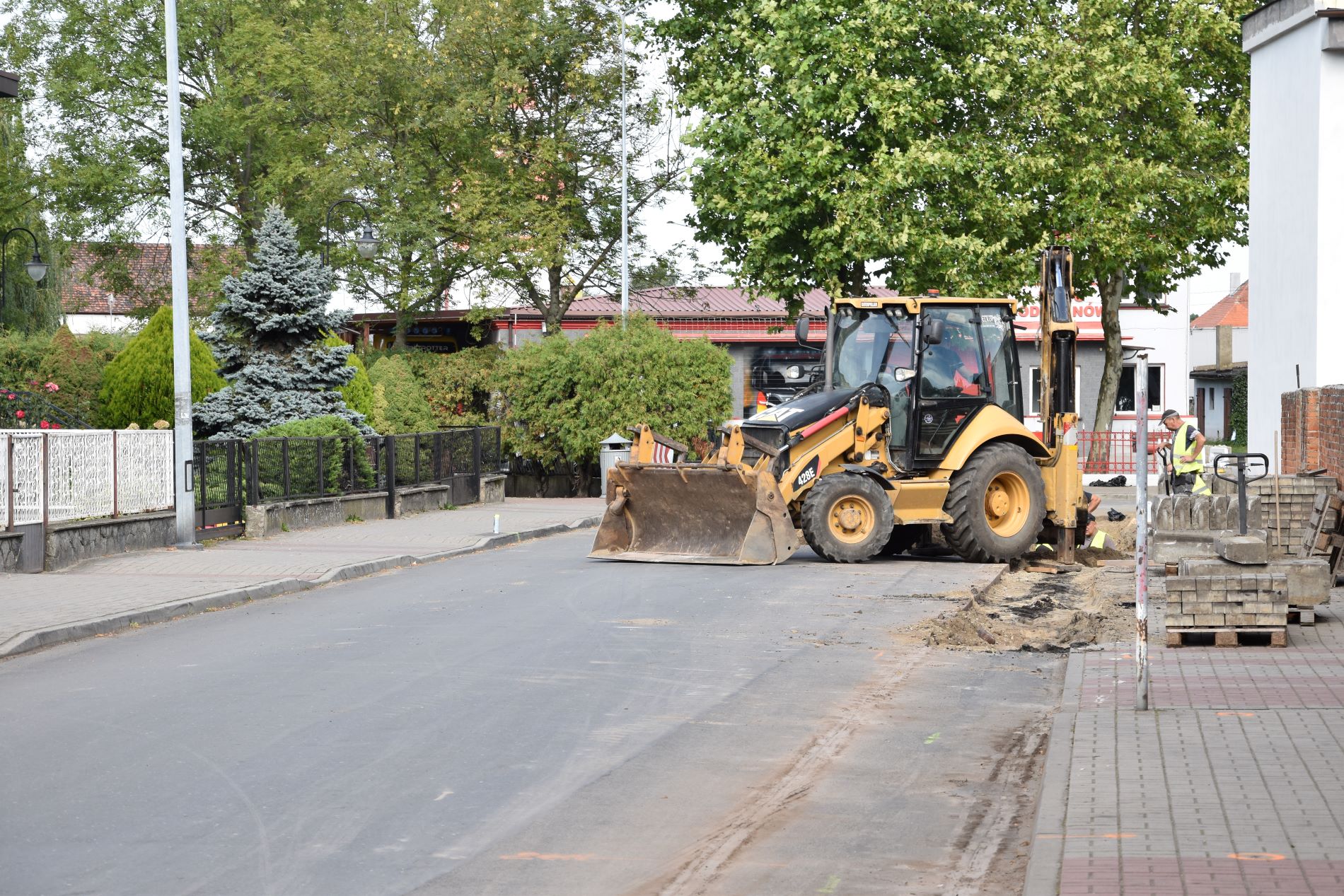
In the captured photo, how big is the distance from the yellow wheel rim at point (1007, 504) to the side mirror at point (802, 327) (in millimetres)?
2806

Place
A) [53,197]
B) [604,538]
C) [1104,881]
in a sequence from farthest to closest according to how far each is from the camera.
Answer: [53,197] < [604,538] < [1104,881]

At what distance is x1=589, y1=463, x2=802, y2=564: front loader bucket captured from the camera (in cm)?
1770

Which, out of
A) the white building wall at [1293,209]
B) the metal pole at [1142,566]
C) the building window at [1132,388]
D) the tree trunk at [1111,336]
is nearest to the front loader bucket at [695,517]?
the white building wall at [1293,209]

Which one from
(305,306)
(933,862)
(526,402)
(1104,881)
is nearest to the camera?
(1104,881)

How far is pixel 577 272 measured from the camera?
4378 cm

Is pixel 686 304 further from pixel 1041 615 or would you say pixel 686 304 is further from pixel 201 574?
pixel 1041 615

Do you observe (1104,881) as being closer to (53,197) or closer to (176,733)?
(176,733)

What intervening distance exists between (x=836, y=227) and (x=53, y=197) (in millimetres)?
26385

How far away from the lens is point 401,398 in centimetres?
3812

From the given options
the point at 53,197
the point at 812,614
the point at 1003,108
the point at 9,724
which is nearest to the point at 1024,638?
the point at 812,614

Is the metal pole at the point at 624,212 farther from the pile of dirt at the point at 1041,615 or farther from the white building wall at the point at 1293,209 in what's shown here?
the pile of dirt at the point at 1041,615

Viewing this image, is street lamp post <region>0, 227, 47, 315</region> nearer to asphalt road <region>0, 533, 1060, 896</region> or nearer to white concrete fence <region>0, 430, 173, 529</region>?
white concrete fence <region>0, 430, 173, 529</region>

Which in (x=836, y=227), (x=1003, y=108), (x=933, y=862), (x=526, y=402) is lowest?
(x=933, y=862)

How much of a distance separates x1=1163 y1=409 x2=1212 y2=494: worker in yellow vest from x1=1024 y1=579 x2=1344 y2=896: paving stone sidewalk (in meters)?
9.87
